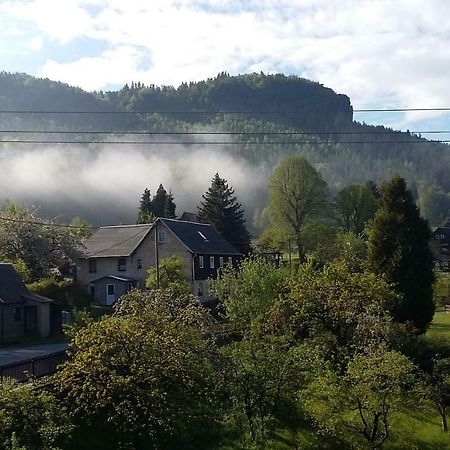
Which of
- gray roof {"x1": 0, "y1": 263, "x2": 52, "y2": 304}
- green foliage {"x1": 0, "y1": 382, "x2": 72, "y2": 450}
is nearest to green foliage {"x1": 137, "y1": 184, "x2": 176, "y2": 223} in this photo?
gray roof {"x1": 0, "y1": 263, "x2": 52, "y2": 304}

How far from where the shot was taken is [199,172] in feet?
648

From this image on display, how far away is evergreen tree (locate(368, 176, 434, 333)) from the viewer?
33.9 metres

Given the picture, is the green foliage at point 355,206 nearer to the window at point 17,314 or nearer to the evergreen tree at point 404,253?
the evergreen tree at point 404,253

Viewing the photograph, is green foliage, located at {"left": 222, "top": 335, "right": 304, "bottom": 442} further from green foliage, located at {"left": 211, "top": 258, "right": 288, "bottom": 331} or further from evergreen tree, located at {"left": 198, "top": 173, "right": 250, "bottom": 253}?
evergreen tree, located at {"left": 198, "top": 173, "right": 250, "bottom": 253}

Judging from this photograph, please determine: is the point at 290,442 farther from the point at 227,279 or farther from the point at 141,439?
the point at 227,279

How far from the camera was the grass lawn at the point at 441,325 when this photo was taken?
3860 centimetres

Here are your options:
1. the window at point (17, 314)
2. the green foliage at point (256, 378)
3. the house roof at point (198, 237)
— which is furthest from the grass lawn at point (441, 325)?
the window at point (17, 314)

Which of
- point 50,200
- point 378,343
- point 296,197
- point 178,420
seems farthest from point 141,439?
point 50,200

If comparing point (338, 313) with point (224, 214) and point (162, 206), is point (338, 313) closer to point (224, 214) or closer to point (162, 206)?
point (224, 214)

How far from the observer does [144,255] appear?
2244 inches

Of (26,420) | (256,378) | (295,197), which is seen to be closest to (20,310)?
(256,378)

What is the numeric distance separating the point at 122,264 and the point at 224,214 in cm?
1657

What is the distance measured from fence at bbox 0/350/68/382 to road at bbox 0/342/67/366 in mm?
8978

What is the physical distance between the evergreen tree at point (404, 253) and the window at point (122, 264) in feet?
92.5
